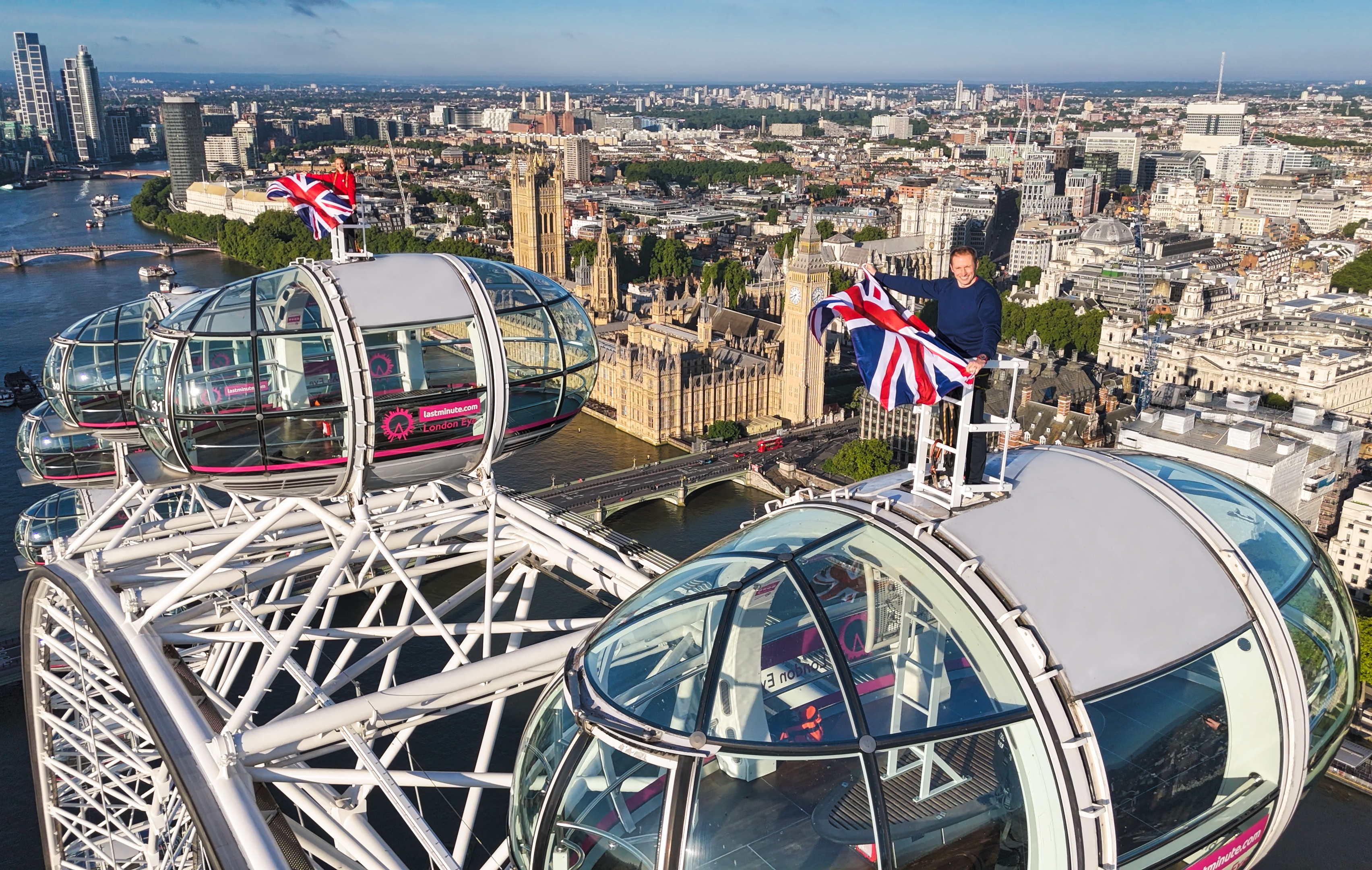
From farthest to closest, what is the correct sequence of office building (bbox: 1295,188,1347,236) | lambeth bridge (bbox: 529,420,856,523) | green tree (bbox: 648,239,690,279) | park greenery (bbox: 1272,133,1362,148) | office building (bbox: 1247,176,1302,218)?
park greenery (bbox: 1272,133,1362,148)
office building (bbox: 1247,176,1302,218)
office building (bbox: 1295,188,1347,236)
green tree (bbox: 648,239,690,279)
lambeth bridge (bbox: 529,420,856,523)

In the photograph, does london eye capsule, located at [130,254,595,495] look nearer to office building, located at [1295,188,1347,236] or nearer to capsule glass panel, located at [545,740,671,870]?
capsule glass panel, located at [545,740,671,870]

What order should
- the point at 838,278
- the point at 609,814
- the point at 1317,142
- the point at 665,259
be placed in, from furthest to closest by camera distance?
the point at 1317,142, the point at 665,259, the point at 838,278, the point at 609,814

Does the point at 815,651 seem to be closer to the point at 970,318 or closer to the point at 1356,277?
the point at 970,318

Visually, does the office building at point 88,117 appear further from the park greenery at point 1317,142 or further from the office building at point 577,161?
the park greenery at point 1317,142

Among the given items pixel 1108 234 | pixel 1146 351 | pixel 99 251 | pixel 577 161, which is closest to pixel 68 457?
pixel 1146 351

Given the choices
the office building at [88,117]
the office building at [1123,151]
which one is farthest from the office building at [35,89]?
the office building at [1123,151]

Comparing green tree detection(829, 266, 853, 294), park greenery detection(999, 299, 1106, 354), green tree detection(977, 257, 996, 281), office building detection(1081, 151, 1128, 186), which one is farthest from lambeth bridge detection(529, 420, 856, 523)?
office building detection(1081, 151, 1128, 186)
